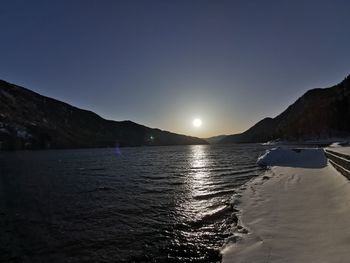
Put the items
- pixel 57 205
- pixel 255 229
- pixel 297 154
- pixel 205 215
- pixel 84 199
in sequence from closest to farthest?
pixel 255 229 → pixel 205 215 → pixel 57 205 → pixel 84 199 → pixel 297 154

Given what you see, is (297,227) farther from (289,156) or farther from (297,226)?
(289,156)

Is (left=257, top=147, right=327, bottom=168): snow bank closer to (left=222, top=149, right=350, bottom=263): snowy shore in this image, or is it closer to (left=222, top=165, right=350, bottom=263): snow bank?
(left=222, top=149, right=350, bottom=263): snowy shore

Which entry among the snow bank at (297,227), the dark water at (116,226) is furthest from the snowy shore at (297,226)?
the dark water at (116,226)

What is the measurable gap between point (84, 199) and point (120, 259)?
13.4 metres

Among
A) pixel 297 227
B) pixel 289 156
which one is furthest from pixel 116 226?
pixel 289 156

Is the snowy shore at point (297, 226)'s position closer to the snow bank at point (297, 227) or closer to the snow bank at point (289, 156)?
the snow bank at point (297, 227)

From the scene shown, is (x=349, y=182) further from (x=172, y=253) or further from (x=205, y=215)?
(x=172, y=253)

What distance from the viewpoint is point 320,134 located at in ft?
545

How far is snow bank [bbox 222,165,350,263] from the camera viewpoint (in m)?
8.63

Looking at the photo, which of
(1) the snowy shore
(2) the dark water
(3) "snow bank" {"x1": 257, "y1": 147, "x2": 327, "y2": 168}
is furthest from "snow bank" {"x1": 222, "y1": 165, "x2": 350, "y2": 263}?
(3) "snow bank" {"x1": 257, "y1": 147, "x2": 327, "y2": 168}

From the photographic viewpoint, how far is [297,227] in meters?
11.4

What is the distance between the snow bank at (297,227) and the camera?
8.63 m

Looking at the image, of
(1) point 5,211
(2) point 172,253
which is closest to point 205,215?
(2) point 172,253

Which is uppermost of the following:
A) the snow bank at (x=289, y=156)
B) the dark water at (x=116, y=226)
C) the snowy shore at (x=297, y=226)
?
the snow bank at (x=289, y=156)
